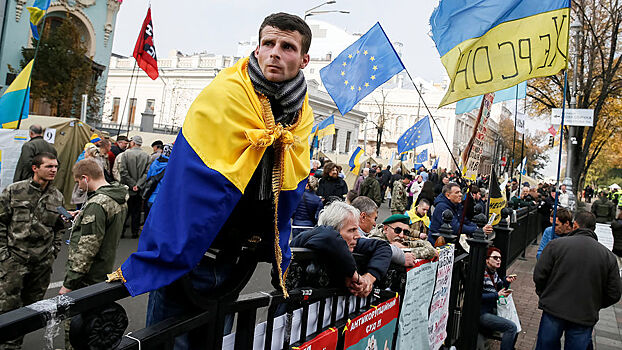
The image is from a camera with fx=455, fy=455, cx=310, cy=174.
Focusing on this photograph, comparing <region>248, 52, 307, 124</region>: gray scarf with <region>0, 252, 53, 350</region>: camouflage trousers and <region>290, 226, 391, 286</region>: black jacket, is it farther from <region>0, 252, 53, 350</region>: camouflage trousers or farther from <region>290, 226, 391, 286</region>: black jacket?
<region>0, 252, 53, 350</region>: camouflage trousers

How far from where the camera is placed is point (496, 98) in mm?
11742

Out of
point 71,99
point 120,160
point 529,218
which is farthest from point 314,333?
point 71,99

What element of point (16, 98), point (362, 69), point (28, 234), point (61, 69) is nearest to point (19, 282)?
point (28, 234)

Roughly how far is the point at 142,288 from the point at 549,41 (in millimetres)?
4450

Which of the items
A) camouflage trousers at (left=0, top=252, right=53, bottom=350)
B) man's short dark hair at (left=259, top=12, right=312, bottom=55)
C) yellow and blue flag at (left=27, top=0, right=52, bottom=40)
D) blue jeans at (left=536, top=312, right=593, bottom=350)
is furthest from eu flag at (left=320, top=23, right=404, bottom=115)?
man's short dark hair at (left=259, top=12, right=312, bottom=55)

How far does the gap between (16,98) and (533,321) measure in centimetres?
953

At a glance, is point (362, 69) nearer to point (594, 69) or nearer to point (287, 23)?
point (287, 23)

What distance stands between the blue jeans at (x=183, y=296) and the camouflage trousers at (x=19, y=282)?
2.57 m

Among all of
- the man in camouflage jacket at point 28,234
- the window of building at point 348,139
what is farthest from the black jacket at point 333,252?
the window of building at point 348,139

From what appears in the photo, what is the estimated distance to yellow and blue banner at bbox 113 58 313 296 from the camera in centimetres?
143

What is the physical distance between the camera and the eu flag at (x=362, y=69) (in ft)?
31.0

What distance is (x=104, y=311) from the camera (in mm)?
1334

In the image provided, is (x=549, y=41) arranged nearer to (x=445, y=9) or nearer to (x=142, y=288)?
(x=445, y=9)

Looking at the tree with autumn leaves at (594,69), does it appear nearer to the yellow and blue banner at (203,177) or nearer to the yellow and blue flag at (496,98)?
the yellow and blue flag at (496,98)
